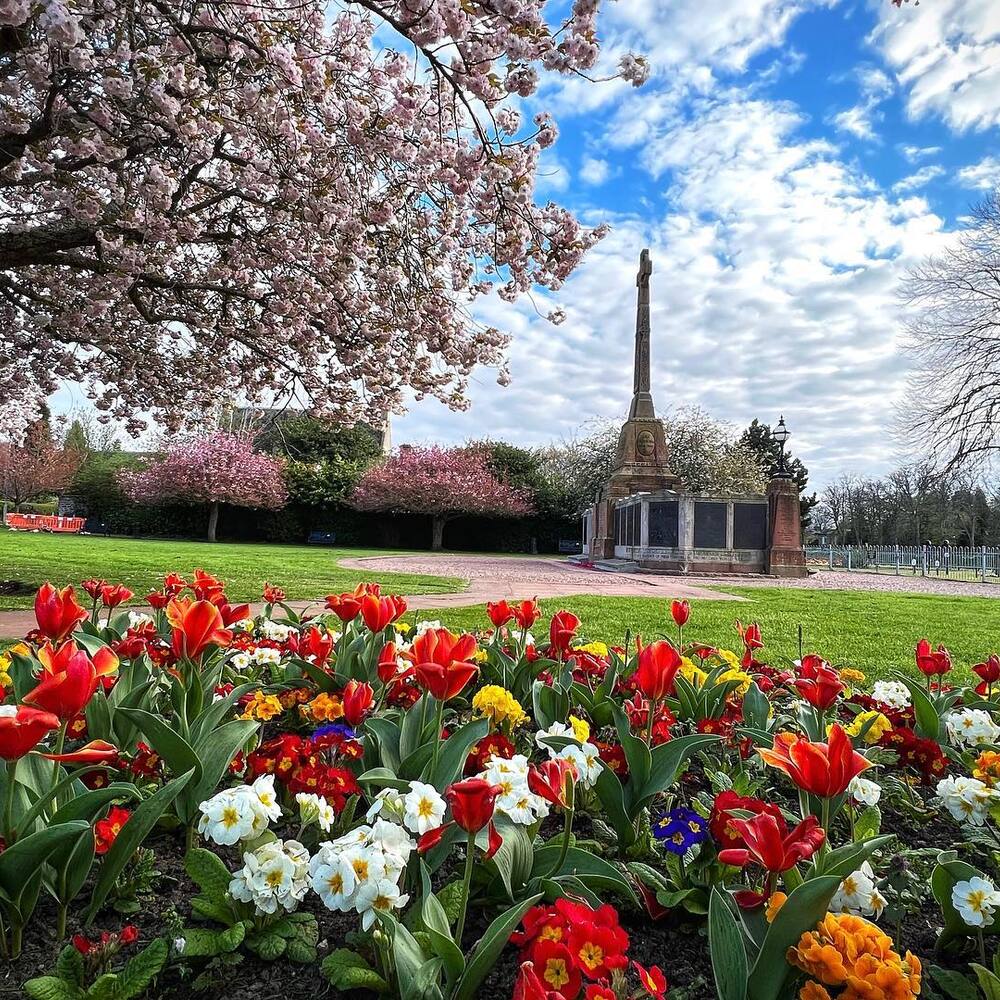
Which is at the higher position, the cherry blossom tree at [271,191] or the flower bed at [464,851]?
the cherry blossom tree at [271,191]

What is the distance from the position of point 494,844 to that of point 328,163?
5528mm

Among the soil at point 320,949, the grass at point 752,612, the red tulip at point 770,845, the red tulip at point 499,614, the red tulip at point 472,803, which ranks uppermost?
the red tulip at point 499,614

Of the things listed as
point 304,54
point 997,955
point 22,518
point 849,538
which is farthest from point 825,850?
point 849,538

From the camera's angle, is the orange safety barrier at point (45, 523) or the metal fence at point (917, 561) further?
the orange safety barrier at point (45, 523)

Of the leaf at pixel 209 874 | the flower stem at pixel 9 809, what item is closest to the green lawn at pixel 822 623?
the leaf at pixel 209 874

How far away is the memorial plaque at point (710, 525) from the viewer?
17984 millimetres

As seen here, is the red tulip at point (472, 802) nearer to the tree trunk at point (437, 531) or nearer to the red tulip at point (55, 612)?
the red tulip at point (55, 612)

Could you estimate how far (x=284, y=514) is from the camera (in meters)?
34.1

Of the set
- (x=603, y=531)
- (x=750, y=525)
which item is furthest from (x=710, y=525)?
(x=603, y=531)

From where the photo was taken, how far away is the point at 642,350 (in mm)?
23469

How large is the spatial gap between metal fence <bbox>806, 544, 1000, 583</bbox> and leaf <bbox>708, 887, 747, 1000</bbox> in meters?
29.0

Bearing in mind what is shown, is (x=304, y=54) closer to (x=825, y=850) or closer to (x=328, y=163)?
(x=328, y=163)

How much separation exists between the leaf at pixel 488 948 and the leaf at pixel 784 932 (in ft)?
1.23

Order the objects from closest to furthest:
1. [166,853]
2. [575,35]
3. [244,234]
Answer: [166,853] < [575,35] < [244,234]
